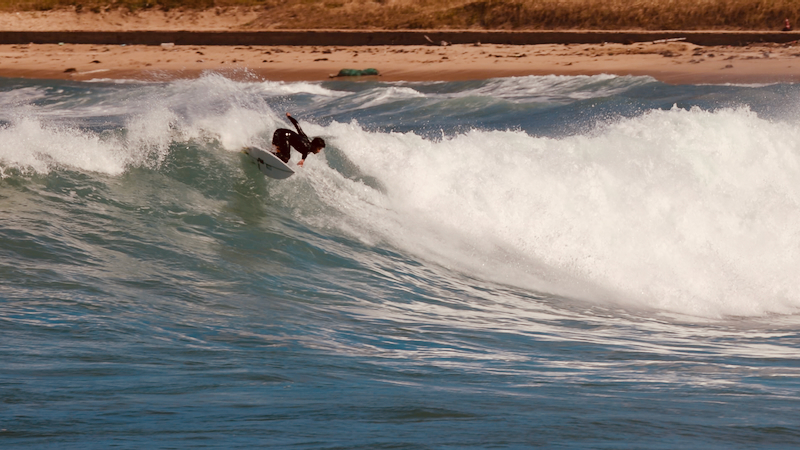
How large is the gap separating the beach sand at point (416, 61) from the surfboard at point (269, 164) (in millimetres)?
12726

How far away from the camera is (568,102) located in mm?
19609

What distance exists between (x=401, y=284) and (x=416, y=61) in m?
17.5

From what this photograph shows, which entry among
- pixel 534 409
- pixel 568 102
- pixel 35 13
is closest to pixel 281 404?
pixel 534 409

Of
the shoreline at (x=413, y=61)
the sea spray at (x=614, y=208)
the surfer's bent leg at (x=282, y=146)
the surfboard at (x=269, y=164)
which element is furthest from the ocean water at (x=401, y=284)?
the shoreline at (x=413, y=61)

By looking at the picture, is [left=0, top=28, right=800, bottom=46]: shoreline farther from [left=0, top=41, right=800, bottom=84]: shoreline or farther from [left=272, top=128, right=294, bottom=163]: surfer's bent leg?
[left=272, top=128, right=294, bottom=163]: surfer's bent leg

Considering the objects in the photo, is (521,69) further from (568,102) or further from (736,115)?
(736,115)

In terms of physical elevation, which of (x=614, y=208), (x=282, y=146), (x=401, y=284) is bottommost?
(x=401, y=284)

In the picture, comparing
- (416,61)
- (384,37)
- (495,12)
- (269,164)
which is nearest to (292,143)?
(269,164)

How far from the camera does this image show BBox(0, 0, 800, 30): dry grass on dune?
29.1 metres

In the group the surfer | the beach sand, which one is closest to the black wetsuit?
the surfer

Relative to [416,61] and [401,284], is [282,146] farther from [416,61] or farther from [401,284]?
[416,61]

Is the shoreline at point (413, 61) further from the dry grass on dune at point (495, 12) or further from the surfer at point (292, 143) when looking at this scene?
the surfer at point (292, 143)

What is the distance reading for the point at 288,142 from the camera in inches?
445

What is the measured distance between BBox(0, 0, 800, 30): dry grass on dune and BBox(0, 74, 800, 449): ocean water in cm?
1362
